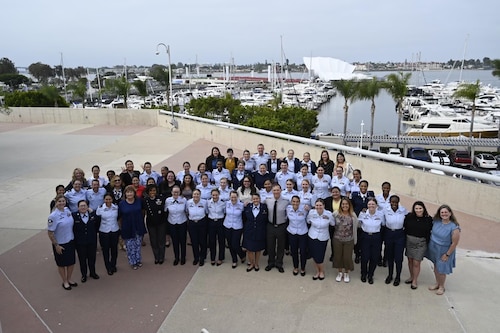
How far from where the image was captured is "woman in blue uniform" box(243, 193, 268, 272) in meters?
5.89

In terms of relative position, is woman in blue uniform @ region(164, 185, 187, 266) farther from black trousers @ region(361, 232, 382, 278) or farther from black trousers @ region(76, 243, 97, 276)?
black trousers @ region(361, 232, 382, 278)

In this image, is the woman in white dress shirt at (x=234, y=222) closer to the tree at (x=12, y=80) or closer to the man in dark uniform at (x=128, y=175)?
the man in dark uniform at (x=128, y=175)

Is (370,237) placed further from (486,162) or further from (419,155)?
(486,162)

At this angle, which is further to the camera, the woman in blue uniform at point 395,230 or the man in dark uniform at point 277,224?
the man in dark uniform at point 277,224

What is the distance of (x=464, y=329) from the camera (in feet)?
15.0

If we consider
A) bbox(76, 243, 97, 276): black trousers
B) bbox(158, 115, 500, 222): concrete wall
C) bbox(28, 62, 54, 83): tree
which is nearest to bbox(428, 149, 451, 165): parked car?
bbox(158, 115, 500, 222): concrete wall

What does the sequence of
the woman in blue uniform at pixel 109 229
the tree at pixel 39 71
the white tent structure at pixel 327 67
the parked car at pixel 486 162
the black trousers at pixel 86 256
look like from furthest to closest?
the tree at pixel 39 71 → the white tent structure at pixel 327 67 → the parked car at pixel 486 162 → the woman in blue uniform at pixel 109 229 → the black trousers at pixel 86 256

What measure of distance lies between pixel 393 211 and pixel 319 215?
98 cm

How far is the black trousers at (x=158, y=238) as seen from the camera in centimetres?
626

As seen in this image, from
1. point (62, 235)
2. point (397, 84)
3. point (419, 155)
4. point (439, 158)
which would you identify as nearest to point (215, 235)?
point (62, 235)

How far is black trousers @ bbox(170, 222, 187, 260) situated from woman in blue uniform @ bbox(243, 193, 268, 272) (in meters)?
0.96

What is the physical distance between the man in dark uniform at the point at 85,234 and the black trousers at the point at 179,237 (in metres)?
1.11

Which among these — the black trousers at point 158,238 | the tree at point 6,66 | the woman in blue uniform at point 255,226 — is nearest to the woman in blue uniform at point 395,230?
the woman in blue uniform at point 255,226

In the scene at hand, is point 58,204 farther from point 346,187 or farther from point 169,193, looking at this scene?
point 346,187
